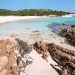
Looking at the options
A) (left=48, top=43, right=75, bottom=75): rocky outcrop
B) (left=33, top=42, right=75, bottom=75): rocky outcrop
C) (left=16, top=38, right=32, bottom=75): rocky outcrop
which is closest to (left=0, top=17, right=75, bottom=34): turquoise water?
(left=33, top=42, right=75, bottom=75): rocky outcrop

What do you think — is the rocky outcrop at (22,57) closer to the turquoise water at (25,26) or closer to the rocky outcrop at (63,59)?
the rocky outcrop at (63,59)

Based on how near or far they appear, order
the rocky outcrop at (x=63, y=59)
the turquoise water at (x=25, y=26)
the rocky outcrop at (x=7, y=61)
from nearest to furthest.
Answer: the rocky outcrop at (x=7, y=61), the rocky outcrop at (x=63, y=59), the turquoise water at (x=25, y=26)

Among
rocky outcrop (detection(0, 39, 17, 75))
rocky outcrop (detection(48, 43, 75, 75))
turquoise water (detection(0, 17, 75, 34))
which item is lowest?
turquoise water (detection(0, 17, 75, 34))

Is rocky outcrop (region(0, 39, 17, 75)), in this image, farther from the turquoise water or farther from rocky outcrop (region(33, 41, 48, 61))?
the turquoise water

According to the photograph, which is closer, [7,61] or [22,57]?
[7,61]

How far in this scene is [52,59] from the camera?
966 centimetres

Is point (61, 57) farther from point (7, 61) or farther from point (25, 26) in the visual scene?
point (25, 26)

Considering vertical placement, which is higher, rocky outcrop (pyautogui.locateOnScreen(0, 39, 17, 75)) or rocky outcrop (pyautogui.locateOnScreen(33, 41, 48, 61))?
rocky outcrop (pyautogui.locateOnScreen(0, 39, 17, 75))

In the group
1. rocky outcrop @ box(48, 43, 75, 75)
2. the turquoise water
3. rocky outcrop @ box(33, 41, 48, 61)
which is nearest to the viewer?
rocky outcrop @ box(48, 43, 75, 75)

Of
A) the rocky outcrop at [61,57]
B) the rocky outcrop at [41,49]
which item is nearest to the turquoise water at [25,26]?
the rocky outcrop at [41,49]

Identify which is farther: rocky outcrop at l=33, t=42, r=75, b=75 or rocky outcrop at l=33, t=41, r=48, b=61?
rocky outcrop at l=33, t=41, r=48, b=61

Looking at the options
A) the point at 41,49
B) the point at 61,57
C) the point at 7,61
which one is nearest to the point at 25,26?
the point at 41,49

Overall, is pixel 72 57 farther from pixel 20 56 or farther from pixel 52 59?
pixel 20 56

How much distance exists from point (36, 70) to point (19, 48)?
53.5 inches
